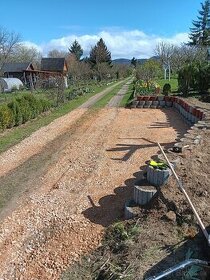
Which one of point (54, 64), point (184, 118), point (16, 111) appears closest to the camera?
point (184, 118)

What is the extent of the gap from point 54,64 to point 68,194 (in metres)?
55.6

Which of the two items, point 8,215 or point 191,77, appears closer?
point 8,215

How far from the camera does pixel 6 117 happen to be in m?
14.4

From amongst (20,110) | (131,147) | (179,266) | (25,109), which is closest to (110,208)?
(179,266)

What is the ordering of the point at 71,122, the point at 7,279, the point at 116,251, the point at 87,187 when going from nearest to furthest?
the point at 7,279
the point at 116,251
the point at 87,187
the point at 71,122

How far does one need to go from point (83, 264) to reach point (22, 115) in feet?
40.5

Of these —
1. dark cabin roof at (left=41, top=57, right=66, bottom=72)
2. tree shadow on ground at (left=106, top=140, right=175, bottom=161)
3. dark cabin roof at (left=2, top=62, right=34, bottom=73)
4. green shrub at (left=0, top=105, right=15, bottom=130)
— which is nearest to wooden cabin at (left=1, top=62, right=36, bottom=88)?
dark cabin roof at (left=2, top=62, right=34, bottom=73)

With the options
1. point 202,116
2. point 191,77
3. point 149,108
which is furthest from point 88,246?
point 191,77

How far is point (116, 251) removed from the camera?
15.9ft

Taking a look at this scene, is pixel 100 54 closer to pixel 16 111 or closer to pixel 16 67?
pixel 16 67

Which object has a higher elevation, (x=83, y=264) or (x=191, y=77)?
(x=191, y=77)

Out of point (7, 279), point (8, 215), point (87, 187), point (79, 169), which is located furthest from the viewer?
point (79, 169)

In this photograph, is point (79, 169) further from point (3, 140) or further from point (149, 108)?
point (149, 108)

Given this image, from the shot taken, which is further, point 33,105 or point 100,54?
point 100,54
